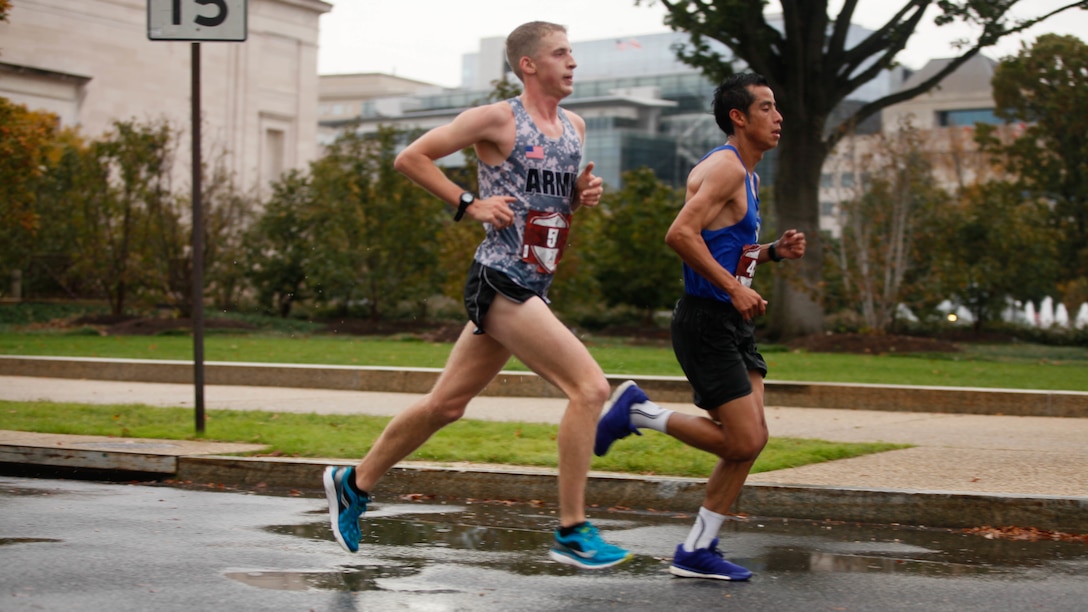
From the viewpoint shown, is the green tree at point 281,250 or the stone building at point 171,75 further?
the stone building at point 171,75

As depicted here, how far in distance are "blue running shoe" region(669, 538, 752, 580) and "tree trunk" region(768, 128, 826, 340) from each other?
1733 centimetres

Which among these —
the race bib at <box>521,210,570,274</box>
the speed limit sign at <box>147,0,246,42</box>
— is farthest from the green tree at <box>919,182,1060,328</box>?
the race bib at <box>521,210,570,274</box>

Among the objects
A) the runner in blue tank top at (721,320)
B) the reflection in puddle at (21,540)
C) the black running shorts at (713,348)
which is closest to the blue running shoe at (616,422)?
the runner in blue tank top at (721,320)

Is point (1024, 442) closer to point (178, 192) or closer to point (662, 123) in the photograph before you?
point (178, 192)

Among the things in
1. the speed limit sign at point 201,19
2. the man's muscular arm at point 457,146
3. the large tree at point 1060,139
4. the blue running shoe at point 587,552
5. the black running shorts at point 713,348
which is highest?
the large tree at point 1060,139

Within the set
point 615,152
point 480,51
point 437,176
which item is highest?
point 480,51

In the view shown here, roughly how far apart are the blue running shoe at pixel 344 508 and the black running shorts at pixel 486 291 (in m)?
0.84

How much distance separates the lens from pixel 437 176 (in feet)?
16.8

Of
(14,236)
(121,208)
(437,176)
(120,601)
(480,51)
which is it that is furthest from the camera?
(480,51)

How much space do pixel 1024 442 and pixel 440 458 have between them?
Result: 4.29 meters

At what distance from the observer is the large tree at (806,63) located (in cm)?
2156

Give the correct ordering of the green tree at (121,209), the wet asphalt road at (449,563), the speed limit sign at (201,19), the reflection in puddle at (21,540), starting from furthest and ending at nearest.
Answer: the green tree at (121,209), the speed limit sign at (201,19), the reflection in puddle at (21,540), the wet asphalt road at (449,563)

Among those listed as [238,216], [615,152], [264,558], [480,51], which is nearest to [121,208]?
[238,216]

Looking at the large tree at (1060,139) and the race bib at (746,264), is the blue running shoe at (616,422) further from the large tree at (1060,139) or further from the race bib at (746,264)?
the large tree at (1060,139)
